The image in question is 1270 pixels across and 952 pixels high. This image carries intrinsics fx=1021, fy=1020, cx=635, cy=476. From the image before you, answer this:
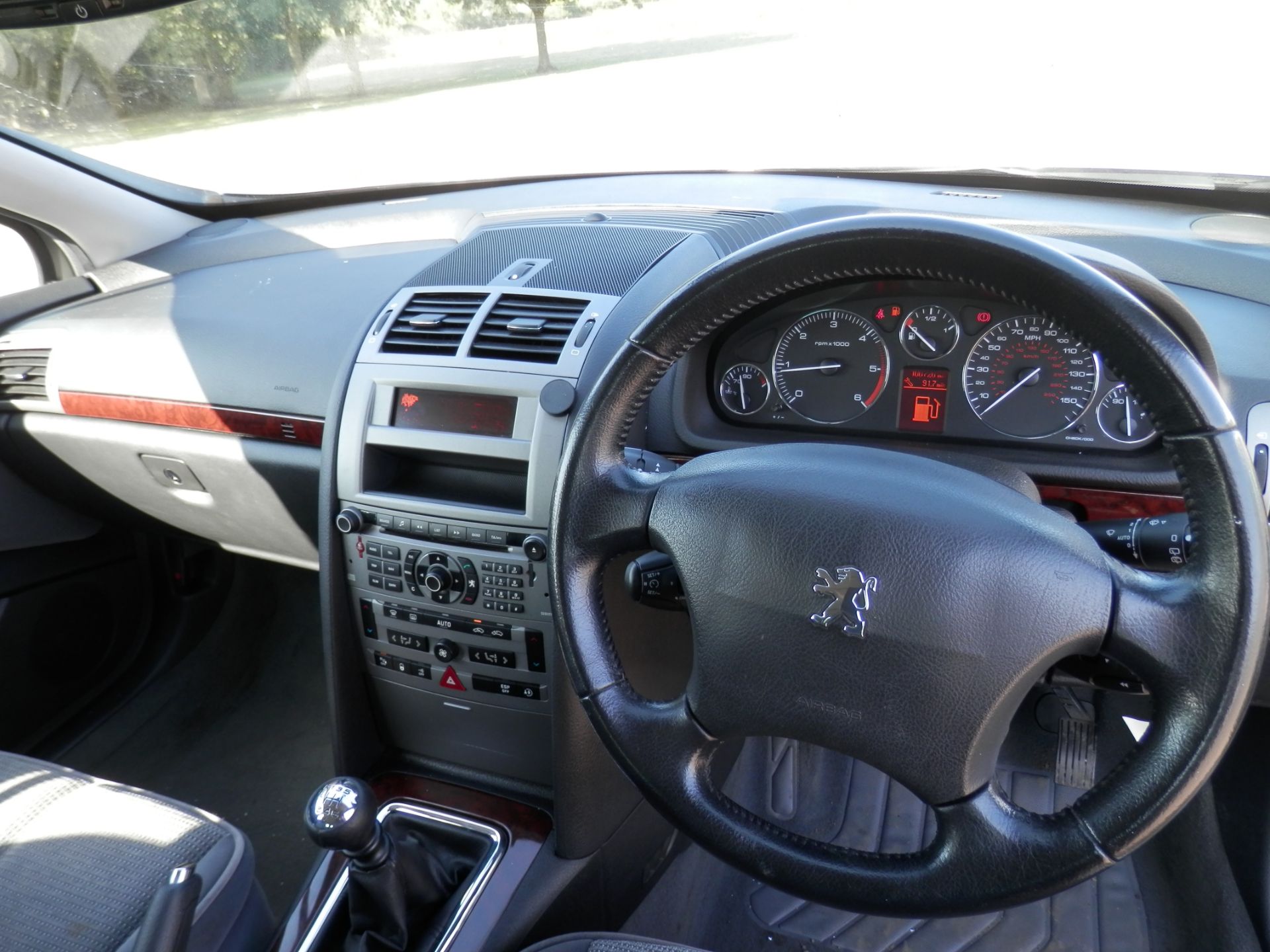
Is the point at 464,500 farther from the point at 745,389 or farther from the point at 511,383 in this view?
the point at 745,389

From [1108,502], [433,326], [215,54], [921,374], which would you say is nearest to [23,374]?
[215,54]

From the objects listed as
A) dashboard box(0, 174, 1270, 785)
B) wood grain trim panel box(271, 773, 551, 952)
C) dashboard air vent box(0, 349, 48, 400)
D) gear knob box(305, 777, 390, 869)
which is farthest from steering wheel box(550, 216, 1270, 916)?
dashboard air vent box(0, 349, 48, 400)

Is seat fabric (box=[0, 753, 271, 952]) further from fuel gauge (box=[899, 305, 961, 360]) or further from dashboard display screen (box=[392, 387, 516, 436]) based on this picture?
fuel gauge (box=[899, 305, 961, 360])

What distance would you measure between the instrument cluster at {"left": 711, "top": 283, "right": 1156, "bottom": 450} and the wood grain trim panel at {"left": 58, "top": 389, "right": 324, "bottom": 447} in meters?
0.89

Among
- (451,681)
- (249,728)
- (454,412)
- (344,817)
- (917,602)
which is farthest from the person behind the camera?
(249,728)

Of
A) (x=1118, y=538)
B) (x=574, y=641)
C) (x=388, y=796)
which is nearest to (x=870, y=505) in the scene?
(x=1118, y=538)

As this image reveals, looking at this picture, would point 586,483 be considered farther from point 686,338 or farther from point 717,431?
point 717,431

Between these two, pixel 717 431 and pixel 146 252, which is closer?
pixel 717 431

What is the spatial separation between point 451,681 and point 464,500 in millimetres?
337

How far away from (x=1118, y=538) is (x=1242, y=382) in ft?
1.83

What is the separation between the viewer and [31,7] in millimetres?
1988

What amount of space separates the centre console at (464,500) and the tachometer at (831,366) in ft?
1.04

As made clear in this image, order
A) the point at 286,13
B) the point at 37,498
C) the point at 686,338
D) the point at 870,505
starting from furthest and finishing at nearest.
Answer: the point at 37,498 → the point at 286,13 → the point at 686,338 → the point at 870,505

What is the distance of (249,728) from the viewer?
9.28ft
